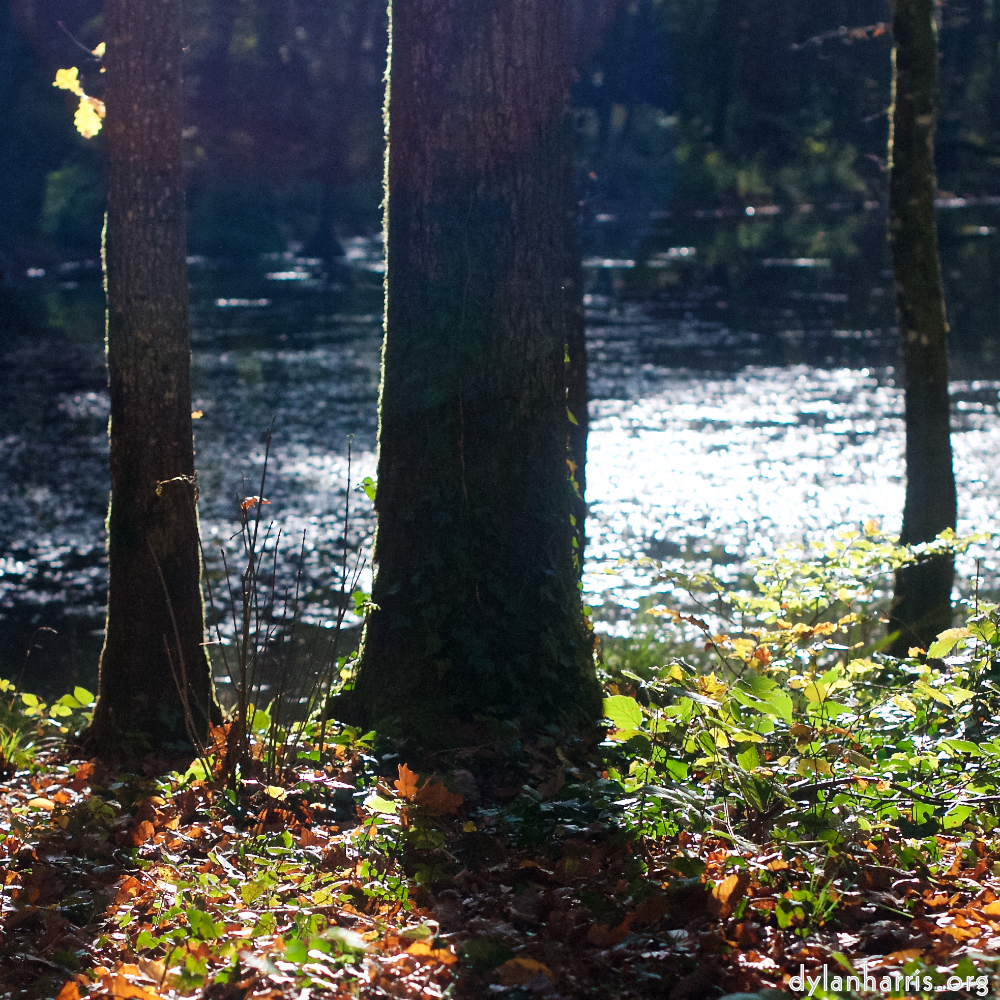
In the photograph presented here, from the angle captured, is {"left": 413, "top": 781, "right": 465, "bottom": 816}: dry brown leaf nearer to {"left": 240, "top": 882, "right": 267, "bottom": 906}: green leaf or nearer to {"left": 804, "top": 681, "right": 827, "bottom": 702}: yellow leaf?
{"left": 240, "top": 882, "right": 267, "bottom": 906}: green leaf

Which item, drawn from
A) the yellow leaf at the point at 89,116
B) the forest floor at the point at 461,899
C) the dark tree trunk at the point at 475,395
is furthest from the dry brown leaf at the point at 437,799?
the yellow leaf at the point at 89,116

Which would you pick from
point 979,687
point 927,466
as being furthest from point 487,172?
point 927,466

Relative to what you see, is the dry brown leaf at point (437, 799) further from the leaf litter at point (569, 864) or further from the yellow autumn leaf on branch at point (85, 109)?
the yellow autumn leaf on branch at point (85, 109)

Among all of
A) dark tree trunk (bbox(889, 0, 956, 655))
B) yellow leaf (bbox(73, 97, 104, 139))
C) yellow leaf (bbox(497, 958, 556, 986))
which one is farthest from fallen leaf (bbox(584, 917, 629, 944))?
yellow leaf (bbox(73, 97, 104, 139))

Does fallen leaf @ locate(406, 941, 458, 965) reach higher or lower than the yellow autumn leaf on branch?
lower

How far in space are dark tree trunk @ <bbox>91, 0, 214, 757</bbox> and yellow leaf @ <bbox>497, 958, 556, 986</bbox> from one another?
3146 millimetres

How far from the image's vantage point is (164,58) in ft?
19.4

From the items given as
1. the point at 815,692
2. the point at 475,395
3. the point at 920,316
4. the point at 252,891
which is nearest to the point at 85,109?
the point at 475,395

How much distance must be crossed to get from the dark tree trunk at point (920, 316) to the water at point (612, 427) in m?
2.13

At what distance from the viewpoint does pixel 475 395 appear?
521cm

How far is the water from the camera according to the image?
11.2 meters

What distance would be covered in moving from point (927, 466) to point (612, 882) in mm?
4939

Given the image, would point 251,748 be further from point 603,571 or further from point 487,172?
point 487,172

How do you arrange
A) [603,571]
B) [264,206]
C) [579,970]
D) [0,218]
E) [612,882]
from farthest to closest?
1. [264,206]
2. [0,218]
3. [603,571]
4. [612,882]
5. [579,970]
